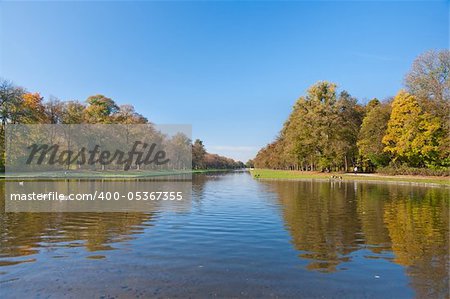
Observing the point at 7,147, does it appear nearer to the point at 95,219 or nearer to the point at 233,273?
the point at 95,219

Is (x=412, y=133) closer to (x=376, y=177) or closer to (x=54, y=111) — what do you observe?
(x=376, y=177)

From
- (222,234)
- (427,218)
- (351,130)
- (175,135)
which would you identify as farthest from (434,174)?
(175,135)

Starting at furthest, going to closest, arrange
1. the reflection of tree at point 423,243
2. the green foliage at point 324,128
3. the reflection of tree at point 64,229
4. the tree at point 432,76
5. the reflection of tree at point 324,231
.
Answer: the green foliage at point 324,128 → the tree at point 432,76 → the reflection of tree at point 64,229 → the reflection of tree at point 324,231 → the reflection of tree at point 423,243

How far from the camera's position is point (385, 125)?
2392 inches

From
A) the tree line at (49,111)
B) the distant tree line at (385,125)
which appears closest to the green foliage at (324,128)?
the distant tree line at (385,125)

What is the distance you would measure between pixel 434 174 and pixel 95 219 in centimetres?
4605

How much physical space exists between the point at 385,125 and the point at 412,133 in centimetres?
835

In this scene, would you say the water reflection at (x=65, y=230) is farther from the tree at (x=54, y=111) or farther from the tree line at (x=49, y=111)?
the tree at (x=54, y=111)

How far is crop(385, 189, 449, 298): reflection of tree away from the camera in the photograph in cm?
740

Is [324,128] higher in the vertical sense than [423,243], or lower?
higher

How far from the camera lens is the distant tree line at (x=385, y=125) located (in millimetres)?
48531

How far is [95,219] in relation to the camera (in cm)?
1584

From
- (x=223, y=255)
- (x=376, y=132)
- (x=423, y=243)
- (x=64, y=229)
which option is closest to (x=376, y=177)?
(x=376, y=132)

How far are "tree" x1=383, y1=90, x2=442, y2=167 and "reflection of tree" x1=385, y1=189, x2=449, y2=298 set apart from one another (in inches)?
1422
